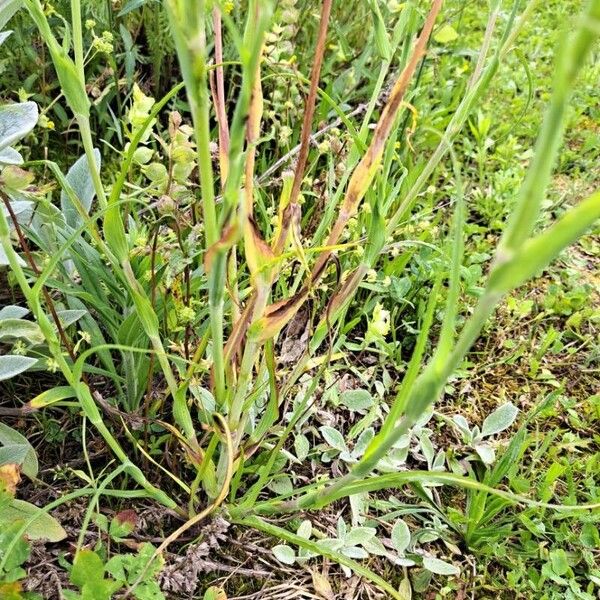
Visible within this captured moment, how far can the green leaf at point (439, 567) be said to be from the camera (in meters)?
0.98

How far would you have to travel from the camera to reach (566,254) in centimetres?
154

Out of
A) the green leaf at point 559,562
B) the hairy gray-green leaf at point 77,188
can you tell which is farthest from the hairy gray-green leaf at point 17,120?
the green leaf at point 559,562

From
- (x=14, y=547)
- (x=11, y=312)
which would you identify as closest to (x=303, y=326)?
(x=11, y=312)

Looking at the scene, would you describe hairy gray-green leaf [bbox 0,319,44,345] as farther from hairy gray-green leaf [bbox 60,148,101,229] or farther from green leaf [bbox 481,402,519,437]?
green leaf [bbox 481,402,519,437]

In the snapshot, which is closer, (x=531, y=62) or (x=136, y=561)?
(x=136, y=561)

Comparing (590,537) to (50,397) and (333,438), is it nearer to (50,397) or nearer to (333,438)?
(333,438)

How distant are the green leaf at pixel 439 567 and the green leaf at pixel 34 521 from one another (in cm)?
52

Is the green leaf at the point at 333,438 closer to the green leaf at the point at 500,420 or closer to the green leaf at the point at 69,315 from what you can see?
the green leaf at the point at 500,420

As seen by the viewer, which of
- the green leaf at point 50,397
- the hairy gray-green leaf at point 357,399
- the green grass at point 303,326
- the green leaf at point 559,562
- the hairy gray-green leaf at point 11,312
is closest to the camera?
the green grass at point 303,326

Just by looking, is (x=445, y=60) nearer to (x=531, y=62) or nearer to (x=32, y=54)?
(x=531, y=62)

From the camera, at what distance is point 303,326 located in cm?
121

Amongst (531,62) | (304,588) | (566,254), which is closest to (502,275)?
(304,588)

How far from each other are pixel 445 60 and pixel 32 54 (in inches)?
42.3

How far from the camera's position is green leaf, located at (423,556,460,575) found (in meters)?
0.98
